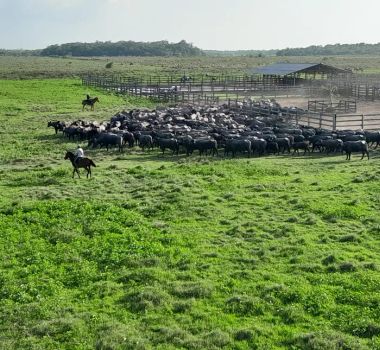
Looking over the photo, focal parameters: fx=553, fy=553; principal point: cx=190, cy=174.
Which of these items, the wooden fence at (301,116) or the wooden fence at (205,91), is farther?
the wooden fence at (205,91)

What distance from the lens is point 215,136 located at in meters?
24.7

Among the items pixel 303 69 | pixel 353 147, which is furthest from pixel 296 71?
pixel 353 147

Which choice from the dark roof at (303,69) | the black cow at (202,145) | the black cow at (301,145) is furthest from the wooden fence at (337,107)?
the dark roof at (303,69)

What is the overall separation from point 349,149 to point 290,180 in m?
5.28

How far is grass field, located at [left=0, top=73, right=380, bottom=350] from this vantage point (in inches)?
319

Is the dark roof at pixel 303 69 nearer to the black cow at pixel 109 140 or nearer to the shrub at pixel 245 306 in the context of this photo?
the black cow at pixel 109 140

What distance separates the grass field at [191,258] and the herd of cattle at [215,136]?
3.02 metres

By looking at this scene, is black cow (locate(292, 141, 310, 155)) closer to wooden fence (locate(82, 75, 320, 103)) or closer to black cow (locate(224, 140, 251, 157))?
black cow (locate(224, 140, 251, 157))

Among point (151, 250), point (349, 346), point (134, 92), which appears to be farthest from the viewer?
point (134, 92)

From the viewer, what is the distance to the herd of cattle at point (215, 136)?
23234mm

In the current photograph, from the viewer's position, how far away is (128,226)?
13109 millimetres

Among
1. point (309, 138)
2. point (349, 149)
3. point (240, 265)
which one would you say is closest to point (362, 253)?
point (240, 265)

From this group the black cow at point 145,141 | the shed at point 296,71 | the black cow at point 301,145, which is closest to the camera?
the black cow at point 301,145

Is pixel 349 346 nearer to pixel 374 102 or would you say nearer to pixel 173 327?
pixel 173 327
